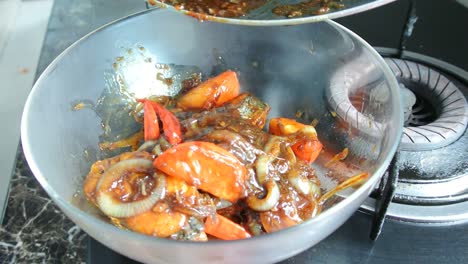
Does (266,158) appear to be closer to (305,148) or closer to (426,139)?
(305,148)

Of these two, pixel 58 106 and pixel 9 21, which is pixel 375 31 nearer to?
pixel 58 106

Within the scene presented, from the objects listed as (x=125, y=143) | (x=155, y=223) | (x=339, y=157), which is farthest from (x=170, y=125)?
(x=339, y=157)

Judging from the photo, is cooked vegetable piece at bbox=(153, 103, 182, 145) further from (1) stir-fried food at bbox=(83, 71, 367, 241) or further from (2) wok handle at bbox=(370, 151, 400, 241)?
(2) wok handle at bbox=(370, 151, 400, 241)

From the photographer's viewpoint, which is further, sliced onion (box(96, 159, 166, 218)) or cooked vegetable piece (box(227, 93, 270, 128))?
cooked vegetable piece (box(227, 93, 270, 128))

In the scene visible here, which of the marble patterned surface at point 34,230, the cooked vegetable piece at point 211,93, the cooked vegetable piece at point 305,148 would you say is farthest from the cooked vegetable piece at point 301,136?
the marble patterned surface at point 34,230

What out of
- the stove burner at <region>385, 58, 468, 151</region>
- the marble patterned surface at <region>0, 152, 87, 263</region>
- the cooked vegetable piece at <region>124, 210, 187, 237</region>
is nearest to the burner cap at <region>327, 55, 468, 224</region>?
the stove burner at <region>385, 58, 468, 151</region>

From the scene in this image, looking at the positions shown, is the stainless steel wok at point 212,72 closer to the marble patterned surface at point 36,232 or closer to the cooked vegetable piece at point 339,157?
the cooked vegetable piece at point 339,157

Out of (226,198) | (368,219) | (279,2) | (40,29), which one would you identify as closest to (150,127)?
(226,198)

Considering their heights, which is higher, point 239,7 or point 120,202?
point 239,7
